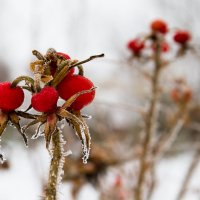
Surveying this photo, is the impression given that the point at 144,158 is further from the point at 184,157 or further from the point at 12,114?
the point at 184,157

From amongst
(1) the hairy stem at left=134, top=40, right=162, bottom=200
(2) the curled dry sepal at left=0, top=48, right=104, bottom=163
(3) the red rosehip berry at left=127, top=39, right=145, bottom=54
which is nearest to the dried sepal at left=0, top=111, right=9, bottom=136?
(2) the curled dry sepal at left=0, top=48, right=104, bottom=163

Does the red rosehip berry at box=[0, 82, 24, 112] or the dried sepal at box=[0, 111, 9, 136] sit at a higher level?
the red rosehip berry at box=[0, 82, 24, 112]

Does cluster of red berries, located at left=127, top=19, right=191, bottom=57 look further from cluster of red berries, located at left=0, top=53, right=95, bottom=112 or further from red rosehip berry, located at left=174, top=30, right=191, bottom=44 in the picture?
cluster of red berries, located at left=0, top=53, right=95, bottom=112

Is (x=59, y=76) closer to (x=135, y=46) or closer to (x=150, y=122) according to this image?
(x=150, y=122)

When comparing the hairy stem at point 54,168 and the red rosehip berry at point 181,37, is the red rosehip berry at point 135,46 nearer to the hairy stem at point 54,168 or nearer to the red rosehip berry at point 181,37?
the red rosehip berry at point 181,37

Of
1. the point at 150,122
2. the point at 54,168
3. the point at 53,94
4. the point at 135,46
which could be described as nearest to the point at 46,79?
the point at 53,94

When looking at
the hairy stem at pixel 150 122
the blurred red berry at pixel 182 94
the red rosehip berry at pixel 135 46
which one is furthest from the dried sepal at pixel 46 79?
the blurred red berry at pixel 182 94
